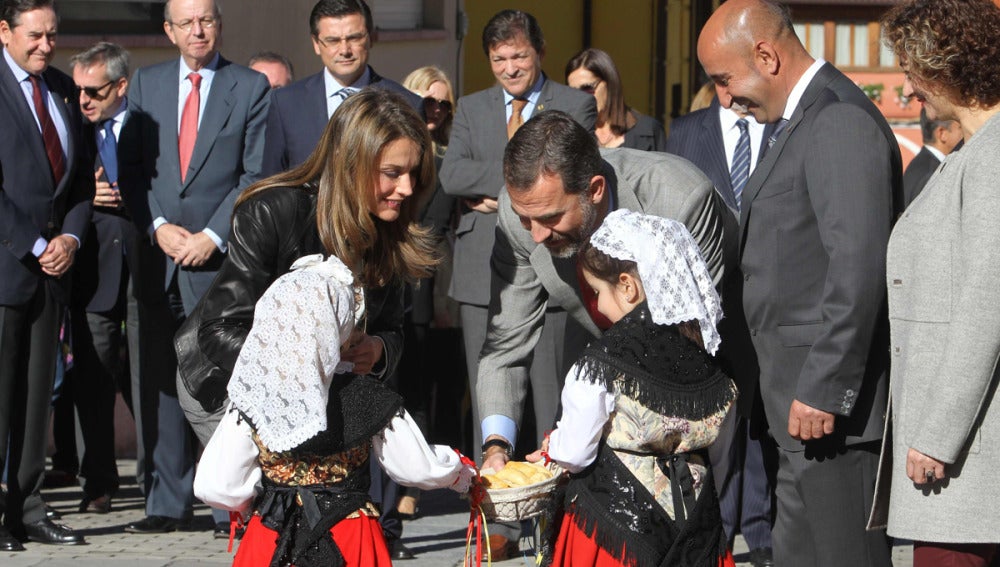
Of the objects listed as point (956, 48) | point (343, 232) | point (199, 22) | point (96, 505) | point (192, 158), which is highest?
point (956, 48)

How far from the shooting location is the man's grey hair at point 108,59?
7.61 meters

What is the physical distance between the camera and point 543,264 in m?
4.65

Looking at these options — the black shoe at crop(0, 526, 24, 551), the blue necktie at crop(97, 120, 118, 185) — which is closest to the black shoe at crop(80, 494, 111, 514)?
the black shoe at crop(0, 526, 24, 551)

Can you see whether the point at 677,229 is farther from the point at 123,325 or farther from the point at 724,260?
the point at 123,325

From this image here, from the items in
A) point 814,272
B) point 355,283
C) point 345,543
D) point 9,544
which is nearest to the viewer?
point 345,543

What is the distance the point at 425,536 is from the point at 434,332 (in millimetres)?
1907

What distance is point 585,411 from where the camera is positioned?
3.86 metres

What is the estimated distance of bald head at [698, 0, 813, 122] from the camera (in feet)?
14.4

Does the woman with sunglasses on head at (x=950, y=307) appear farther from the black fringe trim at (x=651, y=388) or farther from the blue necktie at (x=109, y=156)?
the blue necktie at (x=109, y=156)

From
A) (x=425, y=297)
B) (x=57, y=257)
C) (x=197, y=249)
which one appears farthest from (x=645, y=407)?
(x=425, y=297)

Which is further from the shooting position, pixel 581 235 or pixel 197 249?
pixel 197 249

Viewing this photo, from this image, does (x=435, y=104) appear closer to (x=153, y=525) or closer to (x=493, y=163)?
(x=493, y=163)

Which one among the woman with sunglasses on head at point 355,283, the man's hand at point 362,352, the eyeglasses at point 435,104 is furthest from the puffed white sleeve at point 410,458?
the eyeglasses at point 435,104

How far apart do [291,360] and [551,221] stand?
40.4 inches
